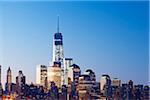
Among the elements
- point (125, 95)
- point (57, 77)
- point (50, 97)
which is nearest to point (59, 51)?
point (57, 77)

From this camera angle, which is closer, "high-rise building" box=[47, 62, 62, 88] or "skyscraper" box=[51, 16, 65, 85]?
"skyscraper" box=[51, 16, 65, 85]

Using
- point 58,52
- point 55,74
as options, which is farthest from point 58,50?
point 55,74

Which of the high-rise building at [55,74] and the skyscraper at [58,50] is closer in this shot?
the skyscraper at [58,50]

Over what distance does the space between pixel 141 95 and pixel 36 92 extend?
264 centimetres

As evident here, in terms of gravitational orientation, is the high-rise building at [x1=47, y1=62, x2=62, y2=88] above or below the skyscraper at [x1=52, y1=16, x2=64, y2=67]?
below

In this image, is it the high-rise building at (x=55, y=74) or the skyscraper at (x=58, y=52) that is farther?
the high-rise building at (x=55, y=74)

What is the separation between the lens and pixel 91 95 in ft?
31.8

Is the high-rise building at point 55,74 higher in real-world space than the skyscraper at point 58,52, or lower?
lower

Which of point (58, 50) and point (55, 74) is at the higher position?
point (58, 50)

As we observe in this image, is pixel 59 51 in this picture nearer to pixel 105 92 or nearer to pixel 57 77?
pixel 57 77

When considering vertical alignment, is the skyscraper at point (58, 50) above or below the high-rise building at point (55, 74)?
above

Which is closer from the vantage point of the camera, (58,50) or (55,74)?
(58,50)

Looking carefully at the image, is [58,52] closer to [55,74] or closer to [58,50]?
[58,50]

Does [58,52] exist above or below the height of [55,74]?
above
